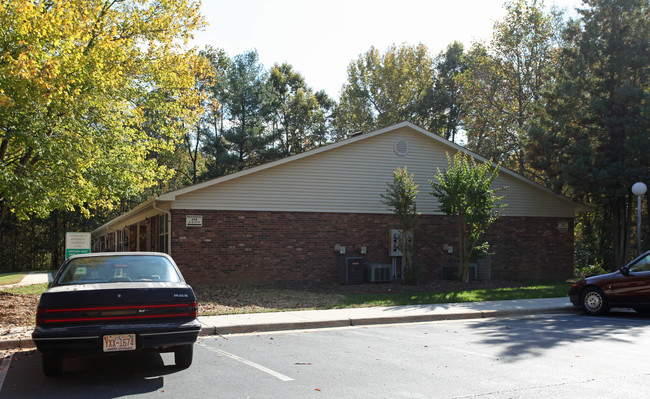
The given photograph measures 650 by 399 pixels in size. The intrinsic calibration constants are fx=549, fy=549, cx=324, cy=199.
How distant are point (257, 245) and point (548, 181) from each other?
13.2 metres

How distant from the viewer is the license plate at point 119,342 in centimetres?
637

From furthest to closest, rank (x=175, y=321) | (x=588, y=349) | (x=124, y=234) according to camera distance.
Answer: (x=124, y=234), (x=588, y=349), (x=175, y=321)

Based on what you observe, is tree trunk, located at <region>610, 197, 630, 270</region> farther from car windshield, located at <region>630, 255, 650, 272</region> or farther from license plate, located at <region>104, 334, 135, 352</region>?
license plate, located at <region>104, 334, 135, 352</region>

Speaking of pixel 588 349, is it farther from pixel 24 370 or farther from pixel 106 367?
pixel 24 370

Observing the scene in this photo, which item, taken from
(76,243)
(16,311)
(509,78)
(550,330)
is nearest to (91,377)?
(16,311)

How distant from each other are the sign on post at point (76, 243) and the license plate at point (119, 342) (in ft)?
30.9

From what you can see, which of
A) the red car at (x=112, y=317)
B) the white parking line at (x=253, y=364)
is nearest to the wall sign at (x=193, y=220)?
the white parking line at (x=253, y=364)

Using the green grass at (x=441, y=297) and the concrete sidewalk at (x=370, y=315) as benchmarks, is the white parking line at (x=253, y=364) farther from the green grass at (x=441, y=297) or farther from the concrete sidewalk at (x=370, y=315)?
the green grass at (x=441, y=297)

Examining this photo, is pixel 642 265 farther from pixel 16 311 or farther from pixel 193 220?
pixel 16 311

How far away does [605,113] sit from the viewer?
827 inches

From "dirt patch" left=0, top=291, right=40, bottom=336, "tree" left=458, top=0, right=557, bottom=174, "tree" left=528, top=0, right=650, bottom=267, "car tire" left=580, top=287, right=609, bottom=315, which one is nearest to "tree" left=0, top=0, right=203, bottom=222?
"dirt patch" left=0, top=291, right=40, bottom=336

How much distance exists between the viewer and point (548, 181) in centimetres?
2364

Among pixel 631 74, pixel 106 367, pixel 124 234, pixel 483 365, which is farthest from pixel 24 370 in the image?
pixel 124 234

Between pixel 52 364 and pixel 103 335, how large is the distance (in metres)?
0.95
